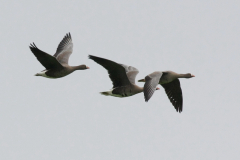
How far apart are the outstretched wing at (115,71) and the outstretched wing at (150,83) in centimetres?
104

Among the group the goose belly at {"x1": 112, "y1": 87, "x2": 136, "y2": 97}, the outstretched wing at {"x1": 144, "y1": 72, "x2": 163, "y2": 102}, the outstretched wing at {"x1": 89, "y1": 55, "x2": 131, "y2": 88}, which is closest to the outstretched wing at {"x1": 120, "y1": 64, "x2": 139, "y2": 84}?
the goose belly at {"x1": 112, "y1": 87, "x2": 136, "y2": 97}

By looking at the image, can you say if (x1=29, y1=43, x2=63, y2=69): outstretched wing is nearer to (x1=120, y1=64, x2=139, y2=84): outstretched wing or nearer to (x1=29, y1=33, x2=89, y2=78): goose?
(x1=29, y1=33, x2=89, y2=78): goose

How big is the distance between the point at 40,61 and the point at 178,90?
7.37 meters

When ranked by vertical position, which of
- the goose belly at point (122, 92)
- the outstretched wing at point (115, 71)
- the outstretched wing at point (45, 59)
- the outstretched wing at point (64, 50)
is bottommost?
the goose belly at point (122, 92)

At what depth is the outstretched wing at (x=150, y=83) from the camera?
2159cm

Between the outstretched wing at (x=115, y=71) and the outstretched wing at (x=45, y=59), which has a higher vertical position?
the outstretched wing at (x=45, y=59)

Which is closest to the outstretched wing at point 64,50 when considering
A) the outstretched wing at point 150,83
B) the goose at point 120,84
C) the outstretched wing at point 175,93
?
the goose at point 120,84

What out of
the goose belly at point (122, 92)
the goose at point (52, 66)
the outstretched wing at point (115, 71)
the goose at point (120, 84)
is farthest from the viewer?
the goose at point (52, 66)

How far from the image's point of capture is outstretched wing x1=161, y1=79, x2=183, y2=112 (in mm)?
26500

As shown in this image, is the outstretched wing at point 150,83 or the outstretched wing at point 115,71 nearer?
the outstretched wing at point 115,71

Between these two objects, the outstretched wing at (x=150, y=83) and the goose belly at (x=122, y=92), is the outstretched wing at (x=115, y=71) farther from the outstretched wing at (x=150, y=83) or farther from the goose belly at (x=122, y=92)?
the outstretched wing at (x=150, y=83)

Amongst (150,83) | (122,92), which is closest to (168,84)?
(122,92)

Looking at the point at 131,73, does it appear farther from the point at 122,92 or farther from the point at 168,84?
the point at 168,84

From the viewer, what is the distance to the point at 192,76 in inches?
1019
